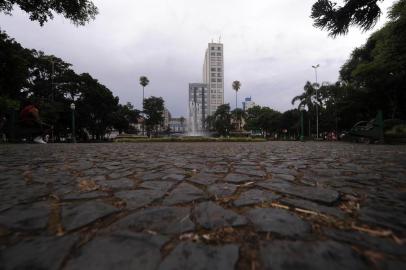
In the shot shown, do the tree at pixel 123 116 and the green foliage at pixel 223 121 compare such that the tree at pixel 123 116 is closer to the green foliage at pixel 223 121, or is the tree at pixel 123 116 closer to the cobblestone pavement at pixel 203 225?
the green foliage at pixel 223 121

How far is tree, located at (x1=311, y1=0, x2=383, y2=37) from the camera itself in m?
3.31

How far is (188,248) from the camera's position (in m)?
1.27

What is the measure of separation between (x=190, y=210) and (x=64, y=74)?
4095 cm

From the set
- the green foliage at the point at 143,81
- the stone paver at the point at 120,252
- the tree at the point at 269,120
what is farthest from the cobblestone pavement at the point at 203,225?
the green foliage at the point at 143,81

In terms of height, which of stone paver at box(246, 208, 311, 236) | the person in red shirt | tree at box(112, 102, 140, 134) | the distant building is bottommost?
stone paver at box(246, 208, 311, 236)

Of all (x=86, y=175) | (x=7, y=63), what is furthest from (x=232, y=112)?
(x=86, y=175)

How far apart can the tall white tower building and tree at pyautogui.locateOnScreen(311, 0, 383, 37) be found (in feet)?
362

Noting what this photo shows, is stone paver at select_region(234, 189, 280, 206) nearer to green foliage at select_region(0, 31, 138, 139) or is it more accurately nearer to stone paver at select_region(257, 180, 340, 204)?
stone paver at select_region(257, 180, 340, 204)

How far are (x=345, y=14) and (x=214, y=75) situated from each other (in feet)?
377

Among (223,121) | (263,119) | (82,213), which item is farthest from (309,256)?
(263,119)

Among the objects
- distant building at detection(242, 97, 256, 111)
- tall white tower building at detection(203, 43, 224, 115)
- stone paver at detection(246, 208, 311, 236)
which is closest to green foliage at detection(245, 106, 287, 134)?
tall white tower building at detection(203, 43, 224, 115)

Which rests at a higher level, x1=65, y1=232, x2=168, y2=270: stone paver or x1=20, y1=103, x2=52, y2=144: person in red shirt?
x1=20, y1=103, x2=52, y2=144: person in red shirt

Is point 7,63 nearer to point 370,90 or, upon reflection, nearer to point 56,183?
point 56,183

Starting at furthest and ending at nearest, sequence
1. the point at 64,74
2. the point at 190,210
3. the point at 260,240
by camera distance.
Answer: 1. the point at 64,74
2. the point at 190,210
3. the point at 260,240
